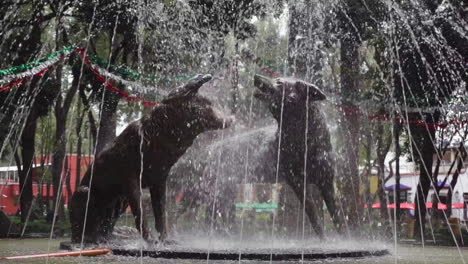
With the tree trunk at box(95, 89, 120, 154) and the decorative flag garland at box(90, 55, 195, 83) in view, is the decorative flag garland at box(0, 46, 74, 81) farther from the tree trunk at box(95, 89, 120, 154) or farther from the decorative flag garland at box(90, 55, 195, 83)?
the tree trunk at box(95, 89, 120, 154)

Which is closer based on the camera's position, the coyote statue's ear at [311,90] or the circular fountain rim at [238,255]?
the circular fountain rim at [238,255]

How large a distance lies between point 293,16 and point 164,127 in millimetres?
7249

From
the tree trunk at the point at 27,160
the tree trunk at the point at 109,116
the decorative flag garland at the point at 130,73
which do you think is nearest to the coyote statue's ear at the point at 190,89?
the decorative flag garland at the point at 130,73

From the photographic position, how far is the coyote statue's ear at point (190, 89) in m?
7.88

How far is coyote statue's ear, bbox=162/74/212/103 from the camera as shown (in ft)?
25.9

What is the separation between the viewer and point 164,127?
8.18 m

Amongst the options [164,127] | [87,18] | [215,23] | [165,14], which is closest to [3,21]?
[87,18]

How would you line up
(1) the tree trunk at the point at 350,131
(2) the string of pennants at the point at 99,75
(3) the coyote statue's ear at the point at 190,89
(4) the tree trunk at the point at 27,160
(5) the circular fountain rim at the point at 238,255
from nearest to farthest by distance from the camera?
(5) the circular fountain rim at the point at 238,255 → (3) the coyote statue's ear at the point at 190,89 → (2) the string of pennants at the point at 99,75 → (1) the tree trunk at the point at 350,131 → (4) the tree trunk at the point at 27,160

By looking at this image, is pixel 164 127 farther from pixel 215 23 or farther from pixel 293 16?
pixel 215 23

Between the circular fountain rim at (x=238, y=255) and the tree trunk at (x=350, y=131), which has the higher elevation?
the tree trunk at (x=350, y=131)

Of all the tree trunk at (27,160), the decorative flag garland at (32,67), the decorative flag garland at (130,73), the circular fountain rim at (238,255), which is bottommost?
the circular fountain rim at (238,255)

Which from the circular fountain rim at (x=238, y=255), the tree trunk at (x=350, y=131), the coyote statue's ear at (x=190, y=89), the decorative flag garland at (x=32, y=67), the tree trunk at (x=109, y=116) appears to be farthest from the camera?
the tree trunk at (x=109, y=116)

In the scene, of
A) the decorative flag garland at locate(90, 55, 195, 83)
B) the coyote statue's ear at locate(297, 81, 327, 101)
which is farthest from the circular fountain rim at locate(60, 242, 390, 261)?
the decorative flag garland at locate(90, 55, 195, 83)

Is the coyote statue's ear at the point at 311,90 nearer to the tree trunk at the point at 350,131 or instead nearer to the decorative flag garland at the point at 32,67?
the tree trunk at the point at 350,131
